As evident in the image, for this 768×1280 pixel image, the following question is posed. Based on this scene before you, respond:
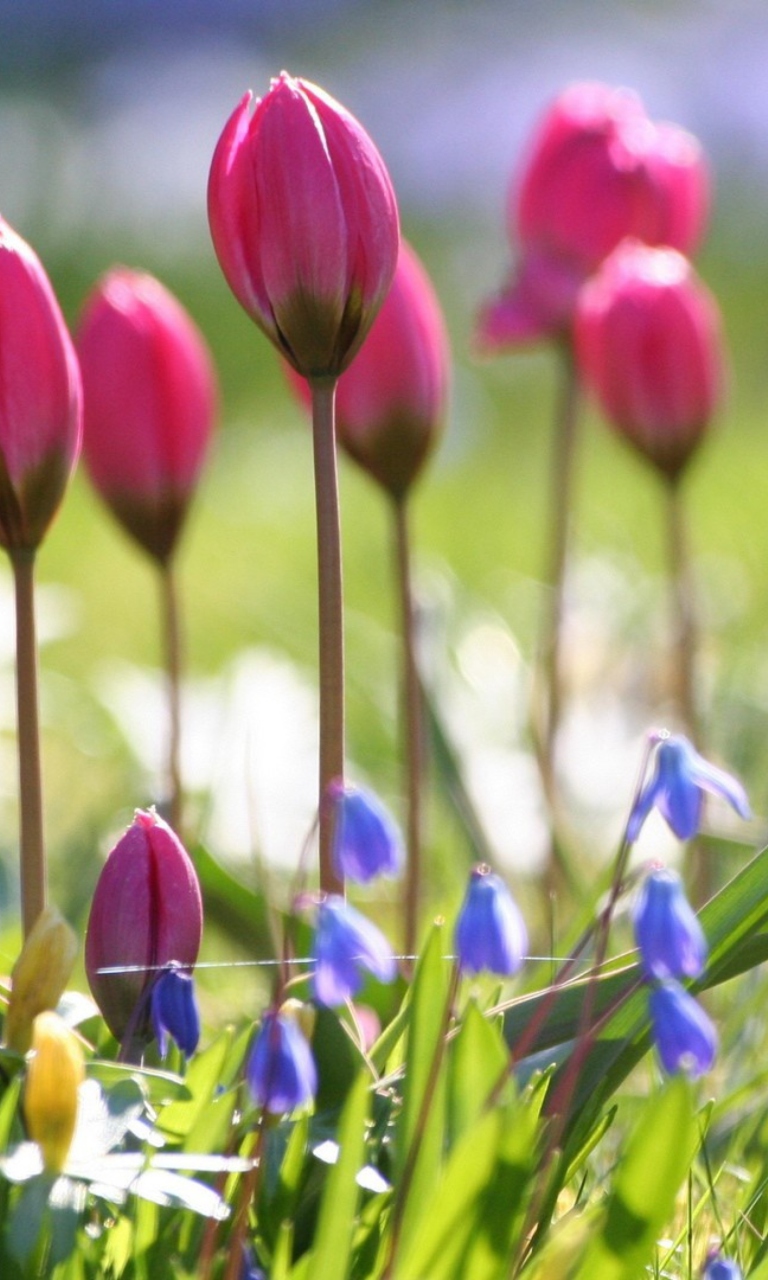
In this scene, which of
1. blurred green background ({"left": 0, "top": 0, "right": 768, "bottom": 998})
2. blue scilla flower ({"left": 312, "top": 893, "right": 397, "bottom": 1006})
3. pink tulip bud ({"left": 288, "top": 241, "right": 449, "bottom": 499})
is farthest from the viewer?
blurred green background ({"left": 0, "top": 0, "right": 768, "bottom": 998})

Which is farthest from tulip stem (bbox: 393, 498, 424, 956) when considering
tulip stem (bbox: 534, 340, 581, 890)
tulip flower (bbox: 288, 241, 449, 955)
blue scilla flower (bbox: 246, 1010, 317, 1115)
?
blue scilla flower (bbox: 246, 1010, 317, 1115)

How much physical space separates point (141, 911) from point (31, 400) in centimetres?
15

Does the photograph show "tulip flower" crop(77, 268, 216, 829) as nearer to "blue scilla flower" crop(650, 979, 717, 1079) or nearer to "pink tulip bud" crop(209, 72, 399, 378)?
"pink tulip bud" crop(209, 72, 399, 378)

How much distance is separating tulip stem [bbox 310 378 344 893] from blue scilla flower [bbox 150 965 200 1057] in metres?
0.05

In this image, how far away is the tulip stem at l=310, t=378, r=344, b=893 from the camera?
0.46 metres

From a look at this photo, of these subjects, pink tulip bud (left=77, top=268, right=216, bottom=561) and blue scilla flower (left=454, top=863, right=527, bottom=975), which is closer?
blue scilla flower (left=454, top=863, right=527, bottom=975)

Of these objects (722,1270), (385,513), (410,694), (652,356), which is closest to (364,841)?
(722,1270)

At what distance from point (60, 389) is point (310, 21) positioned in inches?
272

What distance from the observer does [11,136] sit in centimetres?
548

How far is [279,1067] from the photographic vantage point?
390 mm

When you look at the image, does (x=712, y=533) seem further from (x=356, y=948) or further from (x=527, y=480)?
(x=356, y=948)

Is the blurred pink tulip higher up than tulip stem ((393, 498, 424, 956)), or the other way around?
the blurred pink tulip

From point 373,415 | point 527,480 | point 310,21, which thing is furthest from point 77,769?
point 310,21

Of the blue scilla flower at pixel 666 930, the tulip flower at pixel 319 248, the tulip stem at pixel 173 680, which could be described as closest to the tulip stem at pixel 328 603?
the tulip flower at pixel 319 248
